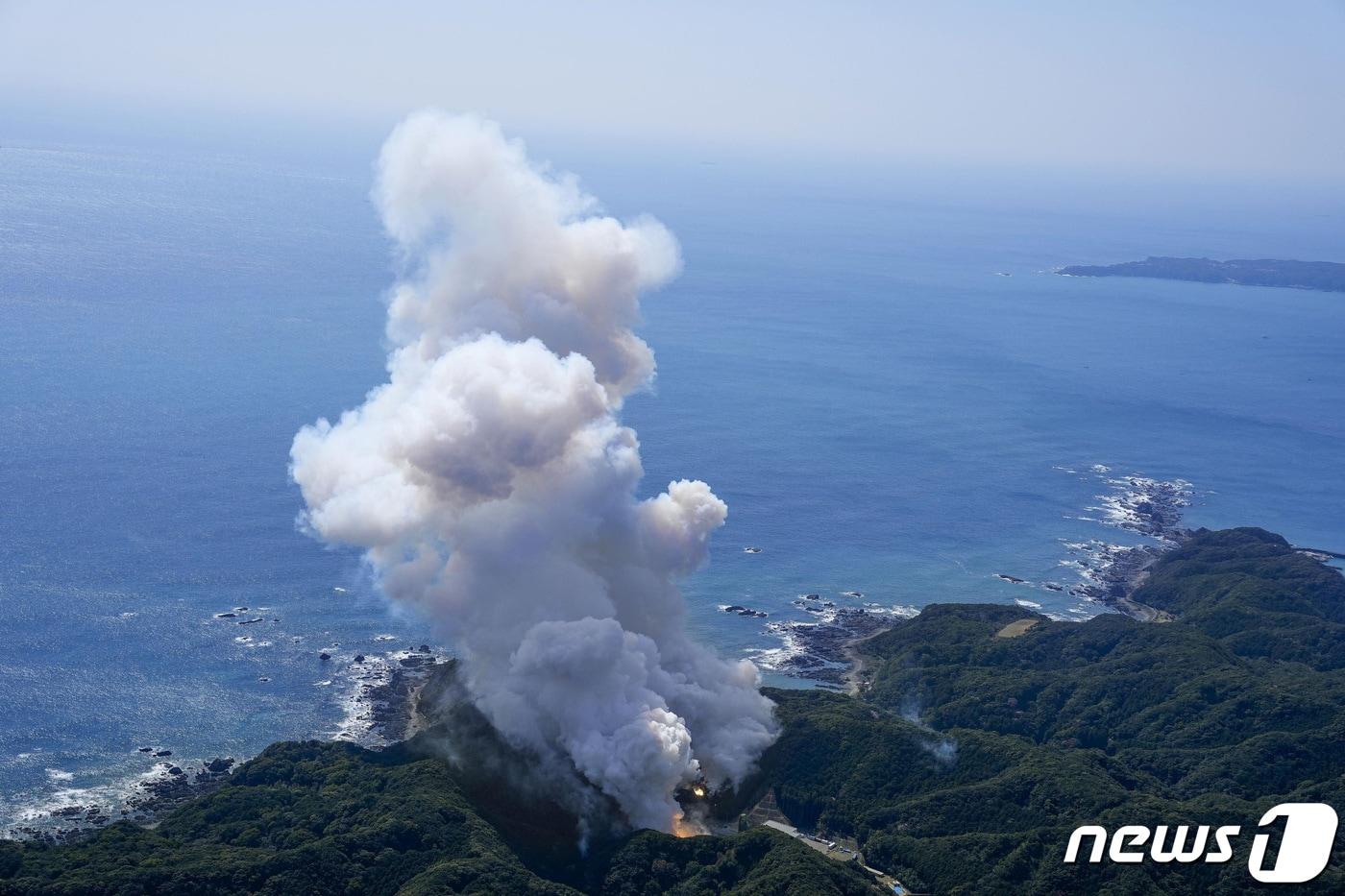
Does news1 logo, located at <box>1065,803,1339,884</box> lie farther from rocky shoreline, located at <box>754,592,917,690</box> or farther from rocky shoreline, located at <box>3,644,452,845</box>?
rocky shoreline, located at <box>3,644,452,845</box>

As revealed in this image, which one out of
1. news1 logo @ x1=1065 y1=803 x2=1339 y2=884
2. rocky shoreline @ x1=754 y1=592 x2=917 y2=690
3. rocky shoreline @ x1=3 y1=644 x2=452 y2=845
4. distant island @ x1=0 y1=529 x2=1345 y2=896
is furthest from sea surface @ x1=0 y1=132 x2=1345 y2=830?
news1 logo @ x1=1065 y1=803 x2=1339 y2=884

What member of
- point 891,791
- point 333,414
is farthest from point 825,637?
point 333,414

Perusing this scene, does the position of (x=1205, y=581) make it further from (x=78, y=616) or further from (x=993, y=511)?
(x=78, y=616)

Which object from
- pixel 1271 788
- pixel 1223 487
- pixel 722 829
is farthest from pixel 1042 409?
pixel 722 829

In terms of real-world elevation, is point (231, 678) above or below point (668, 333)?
below

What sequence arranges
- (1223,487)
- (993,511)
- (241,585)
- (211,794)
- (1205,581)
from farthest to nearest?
(1223,487)
(993,511)
(1205,581)
(241,585)
(211,794)

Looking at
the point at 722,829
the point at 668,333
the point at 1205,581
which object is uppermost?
the point at 668,333
